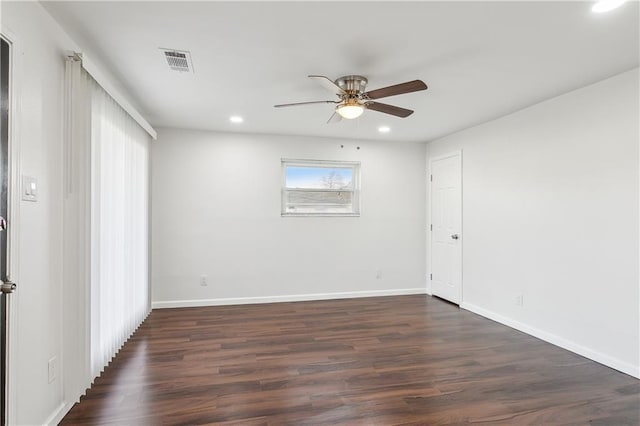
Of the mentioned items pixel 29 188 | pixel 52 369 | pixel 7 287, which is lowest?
→ pixel 52 369

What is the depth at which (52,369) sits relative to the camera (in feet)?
6.45

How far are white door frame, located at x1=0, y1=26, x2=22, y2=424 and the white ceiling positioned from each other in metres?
0.50

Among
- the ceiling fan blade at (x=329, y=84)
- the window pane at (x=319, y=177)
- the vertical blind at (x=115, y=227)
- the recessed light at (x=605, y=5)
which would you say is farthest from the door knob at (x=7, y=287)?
the window pane at (x=319, y=177)

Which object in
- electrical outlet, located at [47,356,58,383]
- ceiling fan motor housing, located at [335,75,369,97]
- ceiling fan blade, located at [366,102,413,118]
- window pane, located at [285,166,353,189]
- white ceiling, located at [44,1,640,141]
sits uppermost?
white ceiling, located at [44,1,640,141]

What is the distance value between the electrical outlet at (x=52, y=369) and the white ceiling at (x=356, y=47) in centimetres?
203

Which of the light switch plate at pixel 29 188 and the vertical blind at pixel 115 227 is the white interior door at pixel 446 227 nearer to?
the vertical blind at pixel 115 227

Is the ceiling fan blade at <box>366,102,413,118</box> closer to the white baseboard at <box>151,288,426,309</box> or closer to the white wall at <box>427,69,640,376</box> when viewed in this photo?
the white wall at <box>427,69,640,376</box>

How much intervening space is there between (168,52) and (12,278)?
1701 millimetres

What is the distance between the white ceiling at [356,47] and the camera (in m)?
1.91

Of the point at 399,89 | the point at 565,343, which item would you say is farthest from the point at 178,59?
the point at 565,343

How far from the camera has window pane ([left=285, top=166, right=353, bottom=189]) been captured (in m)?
5.01

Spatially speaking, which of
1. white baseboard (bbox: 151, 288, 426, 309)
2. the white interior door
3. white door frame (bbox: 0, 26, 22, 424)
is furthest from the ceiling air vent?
the white interior door

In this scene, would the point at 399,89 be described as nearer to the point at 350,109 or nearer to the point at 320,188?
the point at 350,109

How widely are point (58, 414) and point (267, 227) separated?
312 cm
